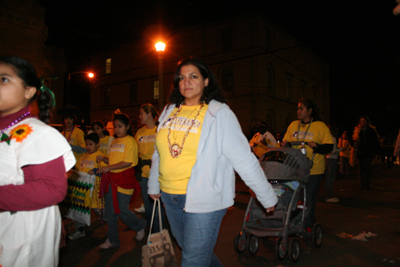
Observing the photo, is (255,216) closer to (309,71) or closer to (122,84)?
(122,84)

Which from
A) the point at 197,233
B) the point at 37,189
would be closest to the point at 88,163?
the point at 197,233

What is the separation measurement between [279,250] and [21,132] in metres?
3.48

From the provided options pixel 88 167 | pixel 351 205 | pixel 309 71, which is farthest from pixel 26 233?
pixel 309 71

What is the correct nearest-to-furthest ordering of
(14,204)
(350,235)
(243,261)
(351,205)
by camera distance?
(14,204) < (243,261) < (350,235) < (351,205)

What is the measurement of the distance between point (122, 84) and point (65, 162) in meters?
35.6

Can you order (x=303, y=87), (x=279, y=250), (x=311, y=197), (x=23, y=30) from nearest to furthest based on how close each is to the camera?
1. (x=279, y=250)
2. (x=311, y=197)
3. (x=23, y=30)
4. (x=303, y=87)

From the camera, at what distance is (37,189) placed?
1458 millimetres

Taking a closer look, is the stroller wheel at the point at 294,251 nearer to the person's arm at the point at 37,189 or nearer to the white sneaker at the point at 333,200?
the person's arm at the point at 37,189

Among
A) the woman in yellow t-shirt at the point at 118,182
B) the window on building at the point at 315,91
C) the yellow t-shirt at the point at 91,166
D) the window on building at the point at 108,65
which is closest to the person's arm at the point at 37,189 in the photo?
the woman in yellow t-shirt at the point at 118,182

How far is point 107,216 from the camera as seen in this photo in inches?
180

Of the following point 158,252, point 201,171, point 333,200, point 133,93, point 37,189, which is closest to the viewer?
point 37,189

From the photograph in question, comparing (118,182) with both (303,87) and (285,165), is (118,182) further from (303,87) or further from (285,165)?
(303,87)

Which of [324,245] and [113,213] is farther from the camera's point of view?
[324,245]

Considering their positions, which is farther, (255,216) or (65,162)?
(255,216)
